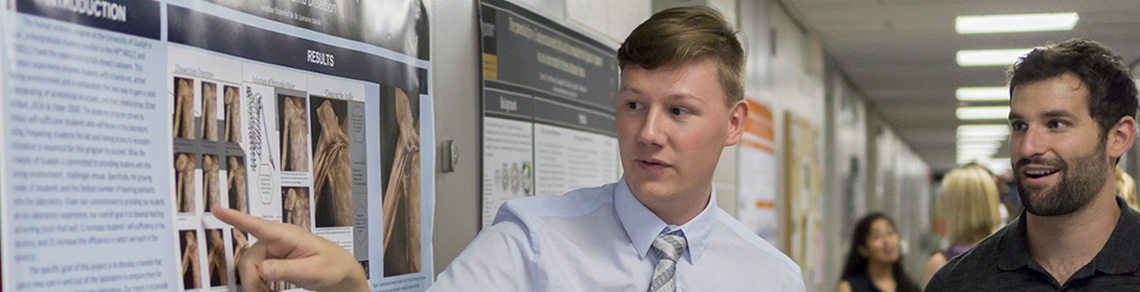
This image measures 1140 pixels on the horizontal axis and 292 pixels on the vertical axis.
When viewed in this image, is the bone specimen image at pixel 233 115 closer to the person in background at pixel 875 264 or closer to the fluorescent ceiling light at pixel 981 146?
the person in background at pixel 875 264

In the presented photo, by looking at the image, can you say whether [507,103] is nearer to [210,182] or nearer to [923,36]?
[210,182]

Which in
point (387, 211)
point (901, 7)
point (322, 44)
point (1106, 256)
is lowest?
point (1106, 256)

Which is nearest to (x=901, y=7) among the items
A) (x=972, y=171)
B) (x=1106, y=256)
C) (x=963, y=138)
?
(x=972, y=171)

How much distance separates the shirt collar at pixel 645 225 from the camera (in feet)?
5.47

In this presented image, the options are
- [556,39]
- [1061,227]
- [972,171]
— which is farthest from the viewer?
[972,171]

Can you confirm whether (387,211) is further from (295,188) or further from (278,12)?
(278,12)

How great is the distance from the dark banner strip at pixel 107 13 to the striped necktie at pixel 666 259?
0.86 m

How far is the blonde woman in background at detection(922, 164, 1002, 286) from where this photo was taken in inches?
173

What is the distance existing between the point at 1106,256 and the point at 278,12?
1.75m

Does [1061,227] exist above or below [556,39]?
below

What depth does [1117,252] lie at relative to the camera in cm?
205

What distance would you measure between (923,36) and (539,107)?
17.2ft

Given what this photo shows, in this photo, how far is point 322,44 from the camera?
5.78ft

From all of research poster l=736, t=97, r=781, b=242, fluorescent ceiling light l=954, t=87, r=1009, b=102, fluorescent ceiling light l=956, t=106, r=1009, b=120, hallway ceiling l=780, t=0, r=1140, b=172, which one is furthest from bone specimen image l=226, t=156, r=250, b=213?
fluorescent ceiling light l=956, t=106, r=1009, b=120
